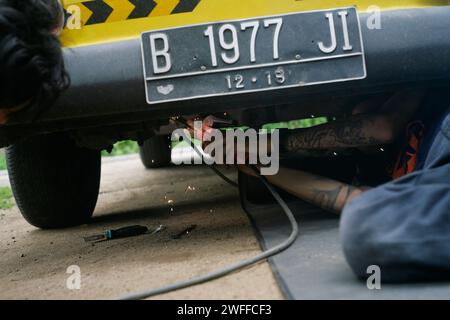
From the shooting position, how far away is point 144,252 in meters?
2.49

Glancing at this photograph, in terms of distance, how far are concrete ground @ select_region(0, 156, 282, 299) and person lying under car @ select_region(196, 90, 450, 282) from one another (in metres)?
0.26

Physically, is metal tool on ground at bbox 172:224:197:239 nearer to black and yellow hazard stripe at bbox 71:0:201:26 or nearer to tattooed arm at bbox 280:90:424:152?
tattooed arm at bbox 280:90:424:152

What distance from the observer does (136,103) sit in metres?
2.22

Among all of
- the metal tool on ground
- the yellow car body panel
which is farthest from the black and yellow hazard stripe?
the metal tool on ground

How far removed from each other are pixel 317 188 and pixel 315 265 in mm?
595

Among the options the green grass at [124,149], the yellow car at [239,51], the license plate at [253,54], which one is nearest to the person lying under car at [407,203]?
the yellow car at [239,51]

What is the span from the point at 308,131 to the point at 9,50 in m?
1.30

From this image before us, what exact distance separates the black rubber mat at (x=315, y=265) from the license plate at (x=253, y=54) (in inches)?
19.5

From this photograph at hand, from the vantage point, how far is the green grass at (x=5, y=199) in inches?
184

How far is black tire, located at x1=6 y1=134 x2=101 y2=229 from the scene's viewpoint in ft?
10.2

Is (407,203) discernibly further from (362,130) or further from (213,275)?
(362,130)

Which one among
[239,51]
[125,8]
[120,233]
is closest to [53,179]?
[120,233]
